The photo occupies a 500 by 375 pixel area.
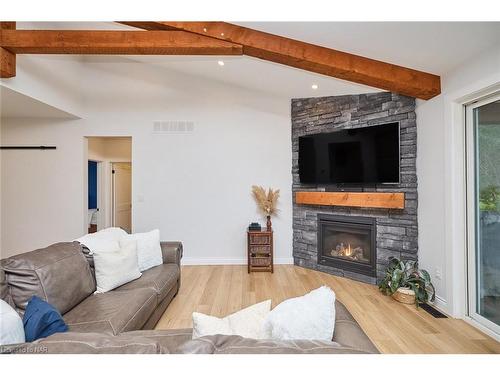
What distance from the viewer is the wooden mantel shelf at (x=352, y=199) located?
9.99 ft

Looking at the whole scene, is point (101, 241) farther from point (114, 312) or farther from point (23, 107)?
point (23, 107)

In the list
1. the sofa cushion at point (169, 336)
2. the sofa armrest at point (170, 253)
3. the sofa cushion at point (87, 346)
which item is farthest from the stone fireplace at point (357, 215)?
the sofa cushion at point (87, 346)

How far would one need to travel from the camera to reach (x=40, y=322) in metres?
1.20

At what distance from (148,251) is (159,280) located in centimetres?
45

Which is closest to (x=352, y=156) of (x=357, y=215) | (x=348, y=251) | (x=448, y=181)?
(x=357, y=215)

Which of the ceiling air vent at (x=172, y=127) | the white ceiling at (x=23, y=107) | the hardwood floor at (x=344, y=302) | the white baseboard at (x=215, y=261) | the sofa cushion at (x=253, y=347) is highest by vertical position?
the white ceiling at (x=23, y=107)

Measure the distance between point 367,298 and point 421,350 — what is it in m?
0.94

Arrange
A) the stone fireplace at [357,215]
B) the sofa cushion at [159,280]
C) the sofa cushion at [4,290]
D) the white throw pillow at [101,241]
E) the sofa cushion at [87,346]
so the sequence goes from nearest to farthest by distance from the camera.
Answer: the sofa cushion at [87,346]
the sofa cushion at [4,290]
the sofa cushion at [159,280]
the white throw pillow at [101,241]
the stone fireplace at [357,215]

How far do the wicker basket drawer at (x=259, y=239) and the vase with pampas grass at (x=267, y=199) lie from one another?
18 cm

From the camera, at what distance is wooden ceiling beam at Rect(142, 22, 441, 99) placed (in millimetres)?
2561

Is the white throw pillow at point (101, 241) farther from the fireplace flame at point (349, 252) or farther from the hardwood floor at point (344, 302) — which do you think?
the fireplace flame at point (349, 252)

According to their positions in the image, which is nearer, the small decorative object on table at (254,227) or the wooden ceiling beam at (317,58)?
the wooden ceiling beam at (317,58)

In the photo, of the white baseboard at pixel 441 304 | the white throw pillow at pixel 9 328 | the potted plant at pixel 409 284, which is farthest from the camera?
the potted plant at pixel 409 284
